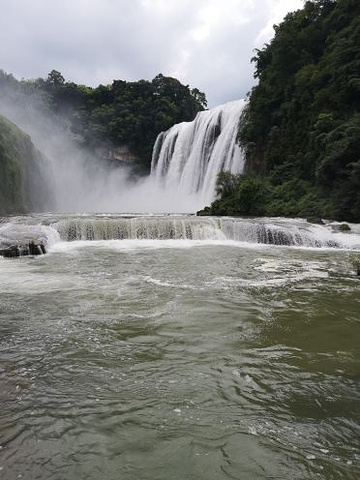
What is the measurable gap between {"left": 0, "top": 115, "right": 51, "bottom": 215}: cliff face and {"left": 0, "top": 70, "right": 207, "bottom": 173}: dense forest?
16594 mm

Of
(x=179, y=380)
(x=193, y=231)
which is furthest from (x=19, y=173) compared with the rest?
(x=179, y=380)

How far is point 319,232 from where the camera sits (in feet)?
48.3

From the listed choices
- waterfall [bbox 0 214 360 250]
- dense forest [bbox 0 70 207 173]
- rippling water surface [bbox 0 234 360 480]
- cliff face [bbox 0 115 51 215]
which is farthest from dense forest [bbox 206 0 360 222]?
dense forest [bbox 0 70 207 173]

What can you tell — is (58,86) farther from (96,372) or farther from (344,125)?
(96,372)

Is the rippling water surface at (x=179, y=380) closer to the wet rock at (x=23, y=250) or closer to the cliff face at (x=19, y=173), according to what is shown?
the wet rock at (x=23, y=250)

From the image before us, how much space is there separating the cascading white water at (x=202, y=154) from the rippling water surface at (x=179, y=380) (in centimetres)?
2212

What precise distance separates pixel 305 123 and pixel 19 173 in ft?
55.3

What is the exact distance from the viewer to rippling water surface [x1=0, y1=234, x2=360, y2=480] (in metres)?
2.57

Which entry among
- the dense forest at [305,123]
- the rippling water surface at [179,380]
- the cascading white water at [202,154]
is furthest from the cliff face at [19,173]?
the rippling water surface at [179,380]

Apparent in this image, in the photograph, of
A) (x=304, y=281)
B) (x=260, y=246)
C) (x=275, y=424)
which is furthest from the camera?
(x=260, y=246)

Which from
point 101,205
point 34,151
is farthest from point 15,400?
point 101,205

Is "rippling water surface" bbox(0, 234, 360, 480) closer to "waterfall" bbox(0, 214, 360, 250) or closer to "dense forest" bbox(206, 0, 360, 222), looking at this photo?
"waterfall" bbox(0, 214, 360, 250)

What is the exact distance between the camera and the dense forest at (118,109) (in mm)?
44969

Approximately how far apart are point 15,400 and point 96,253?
8.64m
